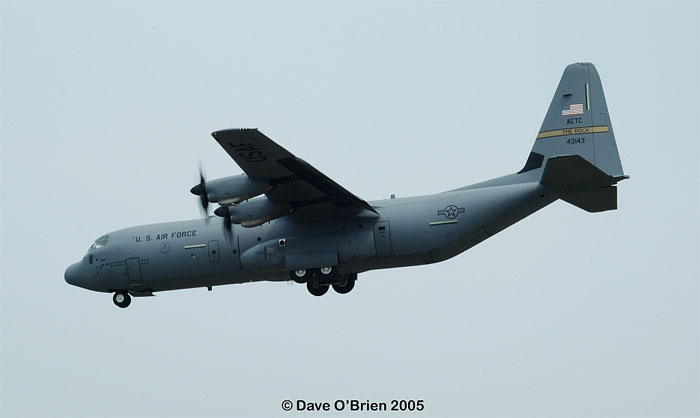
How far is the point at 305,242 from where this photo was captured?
1259 inches

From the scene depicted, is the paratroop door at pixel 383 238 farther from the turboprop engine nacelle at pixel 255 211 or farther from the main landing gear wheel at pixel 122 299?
the main landing gear wheel at pixel 122 299

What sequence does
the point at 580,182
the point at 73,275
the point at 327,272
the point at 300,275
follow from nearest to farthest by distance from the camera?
the point at 580,182
the point at 327,272
the point at 300,275
the point at 73,275

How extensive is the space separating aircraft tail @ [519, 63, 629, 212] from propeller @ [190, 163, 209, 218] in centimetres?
850

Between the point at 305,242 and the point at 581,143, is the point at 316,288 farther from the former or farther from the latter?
the point at 581,143

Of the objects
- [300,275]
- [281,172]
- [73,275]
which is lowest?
[300,275]

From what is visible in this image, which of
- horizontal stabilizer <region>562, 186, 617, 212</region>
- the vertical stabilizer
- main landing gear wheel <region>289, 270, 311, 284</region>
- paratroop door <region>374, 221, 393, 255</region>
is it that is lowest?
main landing gear wheel <region>289, 270, 311, 284</region>

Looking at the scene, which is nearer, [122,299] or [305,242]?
[305,242]

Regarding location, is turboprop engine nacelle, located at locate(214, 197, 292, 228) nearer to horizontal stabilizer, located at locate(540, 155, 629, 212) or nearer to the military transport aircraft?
the military transport aircraft

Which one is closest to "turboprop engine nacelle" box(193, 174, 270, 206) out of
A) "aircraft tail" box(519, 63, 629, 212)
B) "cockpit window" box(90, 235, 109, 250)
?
"cockpit window" box(90, 235, 109, 250)

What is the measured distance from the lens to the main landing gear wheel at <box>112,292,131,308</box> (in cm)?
3484

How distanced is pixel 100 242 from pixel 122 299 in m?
1.83

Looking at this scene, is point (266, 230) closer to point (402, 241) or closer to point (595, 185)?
point (402, 241)

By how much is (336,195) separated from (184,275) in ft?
17.7

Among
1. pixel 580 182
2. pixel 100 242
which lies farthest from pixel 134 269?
pixel 580 182
